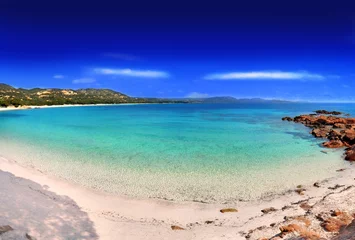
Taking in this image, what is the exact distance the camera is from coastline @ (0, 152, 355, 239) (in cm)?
958

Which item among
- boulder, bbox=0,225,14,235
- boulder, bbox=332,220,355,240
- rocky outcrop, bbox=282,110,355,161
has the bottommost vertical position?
boulder, bbox=0,225,14,235

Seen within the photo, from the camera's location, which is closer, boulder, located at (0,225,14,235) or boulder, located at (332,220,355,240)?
boulder, located at (332,220,355,240)

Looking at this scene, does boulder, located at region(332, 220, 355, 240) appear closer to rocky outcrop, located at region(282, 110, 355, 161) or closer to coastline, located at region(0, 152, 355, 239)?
coastline, located at region(0, 152, 355, 239)

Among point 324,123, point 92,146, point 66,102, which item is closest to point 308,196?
point 92,146

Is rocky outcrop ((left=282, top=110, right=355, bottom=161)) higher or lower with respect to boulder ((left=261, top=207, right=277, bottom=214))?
higher

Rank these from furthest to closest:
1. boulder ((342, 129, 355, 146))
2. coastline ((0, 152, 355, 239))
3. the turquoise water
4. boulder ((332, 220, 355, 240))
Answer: boulder ((342, 129, 355, 146)) < the turquoise water < coastline ((0, 152, 355, 239)) < boulder ((332, 220, 355, 240))

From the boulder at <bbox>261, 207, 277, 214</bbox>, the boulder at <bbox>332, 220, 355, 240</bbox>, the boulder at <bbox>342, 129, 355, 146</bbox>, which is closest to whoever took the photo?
the boulder at <bbox>332, 220, 355, 240</bbox>

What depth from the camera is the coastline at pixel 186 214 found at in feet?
31.4

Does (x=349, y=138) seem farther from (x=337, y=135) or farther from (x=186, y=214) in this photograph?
(x=186, y=214)

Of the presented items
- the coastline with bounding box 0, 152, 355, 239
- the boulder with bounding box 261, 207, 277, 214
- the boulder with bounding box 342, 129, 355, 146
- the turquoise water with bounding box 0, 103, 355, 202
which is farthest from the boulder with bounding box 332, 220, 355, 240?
the boulder with bounding box 342, 129, 355, 146

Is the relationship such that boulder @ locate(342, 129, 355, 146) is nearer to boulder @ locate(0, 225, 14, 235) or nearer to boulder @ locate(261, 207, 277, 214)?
boulder @ locate(261, 207, 277, 214)

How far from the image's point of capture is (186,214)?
37.9 feet

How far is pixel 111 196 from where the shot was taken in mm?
13555

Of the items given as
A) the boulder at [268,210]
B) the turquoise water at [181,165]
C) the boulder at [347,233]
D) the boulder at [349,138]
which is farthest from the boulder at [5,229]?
the boulder at [349,138]
